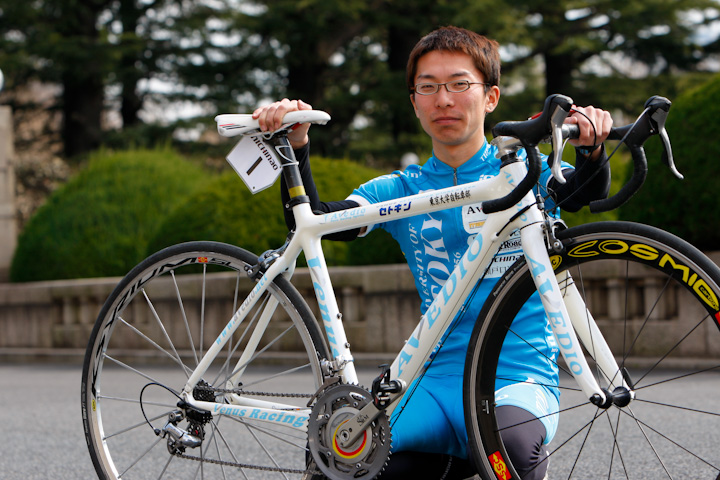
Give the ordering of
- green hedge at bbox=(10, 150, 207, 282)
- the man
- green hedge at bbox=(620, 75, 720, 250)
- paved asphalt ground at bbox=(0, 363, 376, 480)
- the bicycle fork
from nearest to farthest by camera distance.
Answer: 1. the bicycle fork
2. the man
3. paved asphalt ground at bbox=(0, 363, 376, 480)
4. green hedge at bbox=(620, 75, 720, 250)
5. green hedge at bbox=(10, 150, 207, 282)

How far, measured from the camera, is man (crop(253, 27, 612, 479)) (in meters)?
2.99

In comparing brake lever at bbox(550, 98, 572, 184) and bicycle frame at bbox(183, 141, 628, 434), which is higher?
brake lever at bbox(550, 98, 572, 184)

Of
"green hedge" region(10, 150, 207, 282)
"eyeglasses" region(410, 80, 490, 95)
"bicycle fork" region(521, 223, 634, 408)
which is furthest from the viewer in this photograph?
"green hedge" region(10, 150, 207, 282)

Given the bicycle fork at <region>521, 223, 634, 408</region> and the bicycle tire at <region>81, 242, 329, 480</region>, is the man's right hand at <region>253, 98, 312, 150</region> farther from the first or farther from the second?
the bicycle fork at <region>521, 223, 634, 408</region>

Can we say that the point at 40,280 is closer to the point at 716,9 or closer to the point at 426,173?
the point at 426,173

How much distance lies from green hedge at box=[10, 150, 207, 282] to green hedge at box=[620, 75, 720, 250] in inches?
268

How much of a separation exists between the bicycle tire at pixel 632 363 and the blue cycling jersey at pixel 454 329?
0.17m

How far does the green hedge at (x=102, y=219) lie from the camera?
493 inches

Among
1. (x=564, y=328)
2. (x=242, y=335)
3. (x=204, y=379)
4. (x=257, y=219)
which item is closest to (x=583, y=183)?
(x=564, y=328)

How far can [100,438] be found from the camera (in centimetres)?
343

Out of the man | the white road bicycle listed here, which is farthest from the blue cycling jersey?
the white road bicycle

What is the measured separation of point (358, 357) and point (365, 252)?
1274mm

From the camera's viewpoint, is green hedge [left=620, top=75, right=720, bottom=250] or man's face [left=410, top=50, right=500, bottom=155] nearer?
man's face [left=410, top=50, right=500, bottom=155]

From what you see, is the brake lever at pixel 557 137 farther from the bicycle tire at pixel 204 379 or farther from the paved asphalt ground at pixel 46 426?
the paved asphalt ground at pixel 46 426
